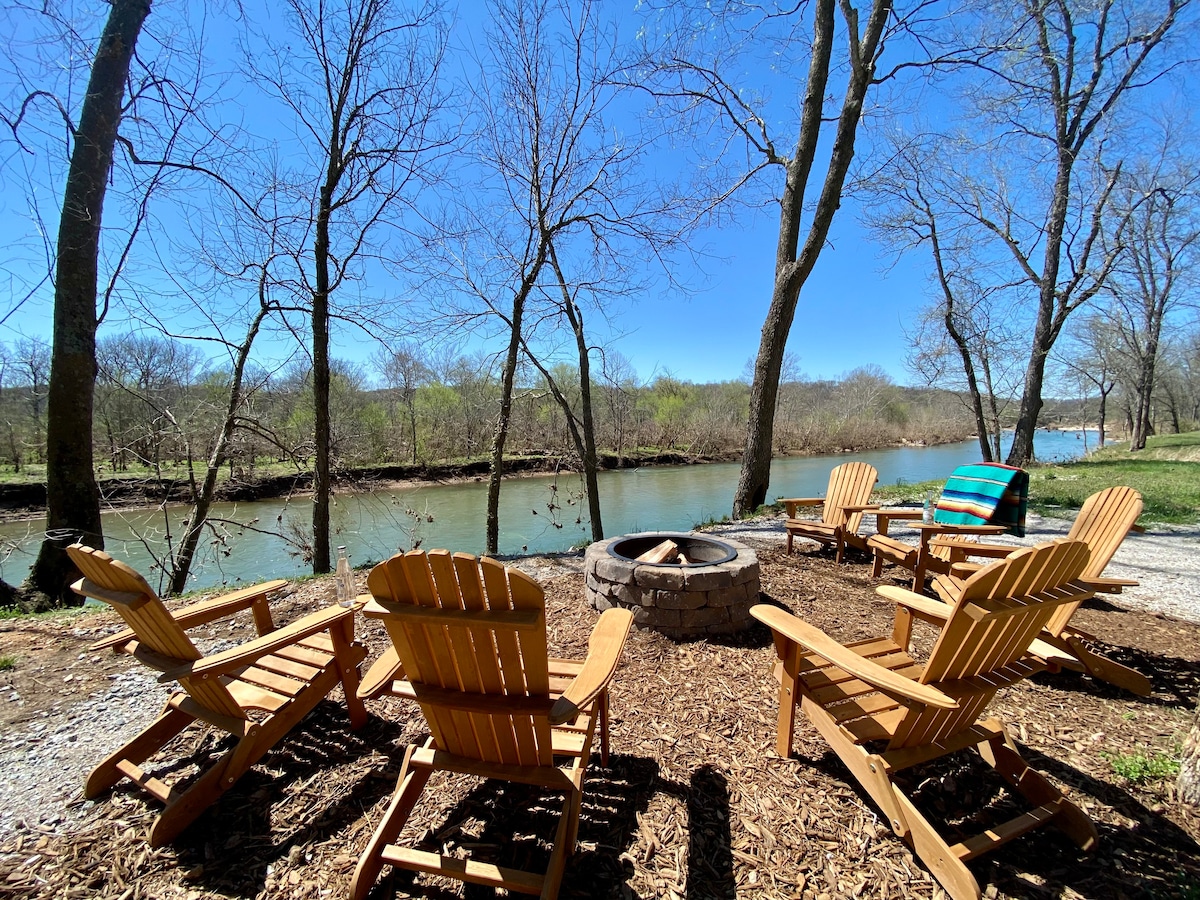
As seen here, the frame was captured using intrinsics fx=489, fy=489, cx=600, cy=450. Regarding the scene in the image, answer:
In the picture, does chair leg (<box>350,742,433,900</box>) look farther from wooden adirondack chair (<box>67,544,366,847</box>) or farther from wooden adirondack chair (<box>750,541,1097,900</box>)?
wooden adirondack chair (<box>750,541,1097,900</box>)

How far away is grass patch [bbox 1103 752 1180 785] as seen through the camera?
1763 mm

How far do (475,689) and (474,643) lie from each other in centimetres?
16

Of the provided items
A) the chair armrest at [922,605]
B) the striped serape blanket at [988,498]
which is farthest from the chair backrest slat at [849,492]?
the chair armrest at [922,605]

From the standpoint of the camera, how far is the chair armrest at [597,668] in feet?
4.33

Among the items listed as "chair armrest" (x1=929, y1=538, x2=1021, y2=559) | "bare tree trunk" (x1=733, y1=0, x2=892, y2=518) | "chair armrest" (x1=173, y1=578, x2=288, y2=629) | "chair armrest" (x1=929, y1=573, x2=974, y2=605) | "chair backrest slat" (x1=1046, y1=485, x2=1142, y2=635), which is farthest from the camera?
"bare tree trunk" (x1=733, y1=0, x2=892, y2=518)

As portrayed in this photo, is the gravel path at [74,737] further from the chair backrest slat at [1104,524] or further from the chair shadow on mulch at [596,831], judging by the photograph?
the chair shadow on mulch at [596,831]

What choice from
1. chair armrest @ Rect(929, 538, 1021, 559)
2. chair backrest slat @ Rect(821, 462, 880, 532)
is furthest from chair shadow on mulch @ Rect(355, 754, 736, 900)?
chair backrest slat @ Rect(821, 462, 880, 532)

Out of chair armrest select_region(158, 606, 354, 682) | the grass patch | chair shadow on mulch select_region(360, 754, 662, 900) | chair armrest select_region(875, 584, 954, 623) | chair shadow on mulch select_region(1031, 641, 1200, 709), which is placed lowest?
chair shadow on mulch select_region(360, 754, 662, 900)

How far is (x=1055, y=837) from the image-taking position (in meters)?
1.55

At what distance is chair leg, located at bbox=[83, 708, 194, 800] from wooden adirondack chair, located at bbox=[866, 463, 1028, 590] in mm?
4212

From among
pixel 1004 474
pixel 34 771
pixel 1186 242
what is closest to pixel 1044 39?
pixel 1186 242

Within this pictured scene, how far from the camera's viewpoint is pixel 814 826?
1591 millimetres

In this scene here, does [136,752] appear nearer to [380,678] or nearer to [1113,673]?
[380,678]

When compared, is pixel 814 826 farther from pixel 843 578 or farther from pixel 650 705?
pixel 843 578
